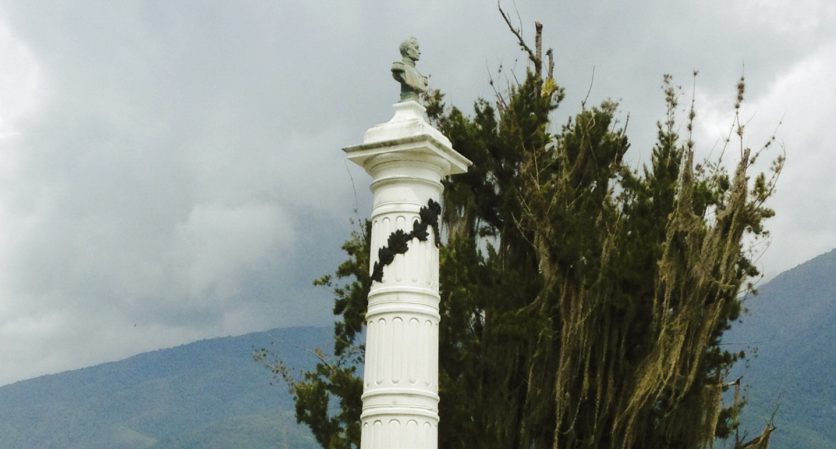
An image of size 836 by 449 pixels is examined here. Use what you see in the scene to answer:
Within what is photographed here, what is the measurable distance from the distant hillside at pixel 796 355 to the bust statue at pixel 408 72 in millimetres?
58571

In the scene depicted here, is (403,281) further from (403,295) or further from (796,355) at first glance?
(796,355)

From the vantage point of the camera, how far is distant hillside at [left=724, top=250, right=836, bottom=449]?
321 ft

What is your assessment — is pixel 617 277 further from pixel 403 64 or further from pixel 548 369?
pixel 403 64

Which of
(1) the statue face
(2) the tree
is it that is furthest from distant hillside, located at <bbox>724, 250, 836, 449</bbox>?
(1) the statue face

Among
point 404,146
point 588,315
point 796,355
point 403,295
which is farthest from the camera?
point 796,355

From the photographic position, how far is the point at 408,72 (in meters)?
8.33

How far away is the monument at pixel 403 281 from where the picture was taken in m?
7.41

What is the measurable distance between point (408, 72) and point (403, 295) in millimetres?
1674

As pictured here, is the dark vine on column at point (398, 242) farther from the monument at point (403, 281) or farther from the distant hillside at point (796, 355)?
the distant hillside at point (796, 355)

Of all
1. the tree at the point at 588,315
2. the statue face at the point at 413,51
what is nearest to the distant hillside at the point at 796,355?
the tree at the point at 588,315

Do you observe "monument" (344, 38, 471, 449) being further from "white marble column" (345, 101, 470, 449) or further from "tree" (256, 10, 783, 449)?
"tree" (256, 10, 783, 449)

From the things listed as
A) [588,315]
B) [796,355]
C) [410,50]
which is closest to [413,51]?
[410,50]

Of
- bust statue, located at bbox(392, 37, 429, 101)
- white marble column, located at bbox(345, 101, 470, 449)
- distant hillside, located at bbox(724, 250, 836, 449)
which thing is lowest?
white marble column, located at bbox(345, 101, 470, 449)

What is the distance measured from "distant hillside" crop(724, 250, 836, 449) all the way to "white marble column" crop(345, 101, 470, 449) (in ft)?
193
